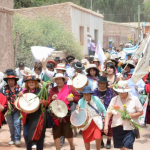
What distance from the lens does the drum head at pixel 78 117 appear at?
655 centimetres

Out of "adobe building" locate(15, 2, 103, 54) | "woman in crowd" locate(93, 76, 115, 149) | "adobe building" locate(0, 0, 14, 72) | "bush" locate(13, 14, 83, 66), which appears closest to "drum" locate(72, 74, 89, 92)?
"woman in crowd" locate(93, 76, 115, 149)

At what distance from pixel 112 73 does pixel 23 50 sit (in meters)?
7.96

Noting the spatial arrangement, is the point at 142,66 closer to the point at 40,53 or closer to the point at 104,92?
the point at 104,92

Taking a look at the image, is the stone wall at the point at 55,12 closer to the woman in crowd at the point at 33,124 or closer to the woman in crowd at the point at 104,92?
the woman in crowd at the point at 104,92

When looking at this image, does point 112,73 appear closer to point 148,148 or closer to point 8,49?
point 148,148

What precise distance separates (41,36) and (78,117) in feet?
38.2

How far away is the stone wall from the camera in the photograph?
74.7 feet

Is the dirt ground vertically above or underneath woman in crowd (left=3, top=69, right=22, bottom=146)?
underneath

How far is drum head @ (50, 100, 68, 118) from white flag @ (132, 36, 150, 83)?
1445mm

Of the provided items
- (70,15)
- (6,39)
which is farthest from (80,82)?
(70,15)

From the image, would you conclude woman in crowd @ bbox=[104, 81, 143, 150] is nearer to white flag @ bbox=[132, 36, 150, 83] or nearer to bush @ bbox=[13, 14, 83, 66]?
white flag @ bbox=[132, 36, 150, 83]

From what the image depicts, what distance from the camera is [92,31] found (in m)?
27.9

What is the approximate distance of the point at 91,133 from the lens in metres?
6.78

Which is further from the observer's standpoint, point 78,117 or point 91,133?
point 91,133
